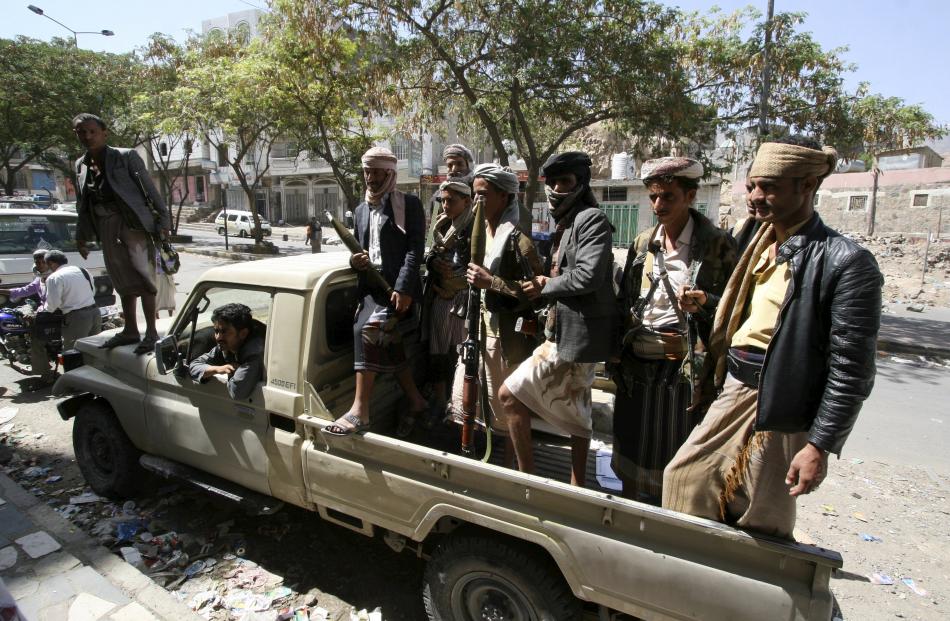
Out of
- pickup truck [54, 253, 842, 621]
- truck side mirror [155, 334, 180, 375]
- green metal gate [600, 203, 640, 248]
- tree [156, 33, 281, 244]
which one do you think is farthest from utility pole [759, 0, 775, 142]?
green metal gate [600, 203, 640, 248]

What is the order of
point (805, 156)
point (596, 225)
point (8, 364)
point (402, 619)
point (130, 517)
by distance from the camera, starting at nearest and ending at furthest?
1. point (805, 156)
2. point (596, 225)
3. point (402, 619)
4. point (130, 517)
5. point (8, 364)

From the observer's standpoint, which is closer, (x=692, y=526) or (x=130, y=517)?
(x=692, y=526)

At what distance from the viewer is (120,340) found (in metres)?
3.75

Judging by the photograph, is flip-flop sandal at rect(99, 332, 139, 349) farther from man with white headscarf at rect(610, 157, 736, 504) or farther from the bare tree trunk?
the bare tree trunk

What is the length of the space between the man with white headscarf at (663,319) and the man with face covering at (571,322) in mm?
178

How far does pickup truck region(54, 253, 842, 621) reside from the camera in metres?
1.87

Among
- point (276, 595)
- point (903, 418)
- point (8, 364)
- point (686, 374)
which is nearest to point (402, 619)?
point (276, 595)

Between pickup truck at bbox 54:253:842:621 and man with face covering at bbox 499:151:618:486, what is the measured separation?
12.7 inches

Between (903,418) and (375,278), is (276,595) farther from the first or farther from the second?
(903,418)

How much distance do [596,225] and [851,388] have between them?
1187 millimetres

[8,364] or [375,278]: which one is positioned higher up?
[375,278]

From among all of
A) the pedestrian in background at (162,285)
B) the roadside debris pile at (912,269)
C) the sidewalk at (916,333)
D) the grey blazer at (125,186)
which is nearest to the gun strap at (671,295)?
the grey blazer at (125,186)

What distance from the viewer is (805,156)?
5.67ft

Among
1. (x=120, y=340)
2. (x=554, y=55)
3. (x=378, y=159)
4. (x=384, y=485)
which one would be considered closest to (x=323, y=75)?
(x=554, y=55)
